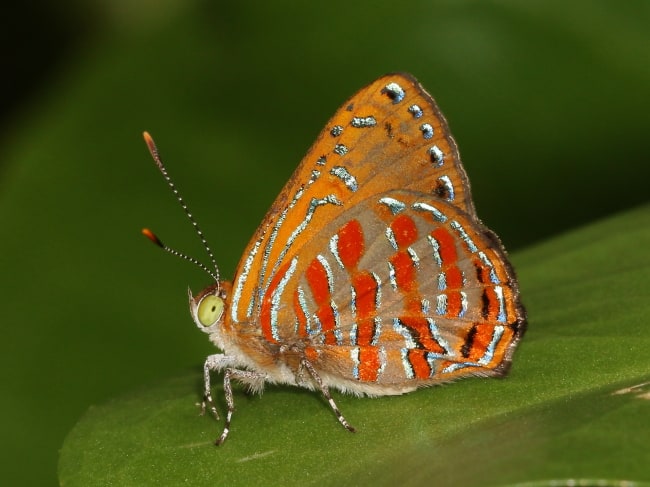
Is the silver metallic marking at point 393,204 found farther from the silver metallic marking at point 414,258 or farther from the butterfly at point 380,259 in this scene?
the silver metallic marking at point 414,258

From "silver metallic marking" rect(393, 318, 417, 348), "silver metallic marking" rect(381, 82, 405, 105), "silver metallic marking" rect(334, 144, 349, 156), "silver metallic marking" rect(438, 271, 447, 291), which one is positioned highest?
"silver metallic marking" rect(381, 82, 405, 105)

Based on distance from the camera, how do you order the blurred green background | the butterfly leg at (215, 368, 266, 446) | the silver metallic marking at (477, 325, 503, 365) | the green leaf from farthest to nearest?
1. the blurred green background
2. the butterfly leg at (215, 368, 266, 446)
3. the silver metallic marking at (477, 325, 503, 365)
4. the green leaf

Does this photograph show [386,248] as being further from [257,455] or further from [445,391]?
[257,455]

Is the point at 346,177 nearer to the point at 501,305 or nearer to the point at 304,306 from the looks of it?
the point at 304,306

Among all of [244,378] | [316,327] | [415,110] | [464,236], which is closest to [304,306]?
[316,327]

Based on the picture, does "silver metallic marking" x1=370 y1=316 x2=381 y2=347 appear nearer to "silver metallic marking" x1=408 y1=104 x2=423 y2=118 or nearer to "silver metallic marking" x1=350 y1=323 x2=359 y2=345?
"silver metallic marking" x1=350 y1=323 x2=359 y2=345

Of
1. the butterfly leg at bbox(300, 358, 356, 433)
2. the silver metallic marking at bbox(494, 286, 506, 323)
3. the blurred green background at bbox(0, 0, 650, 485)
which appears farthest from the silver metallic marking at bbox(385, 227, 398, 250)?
the blurred green background at bbox(0, 0, 650, 485)

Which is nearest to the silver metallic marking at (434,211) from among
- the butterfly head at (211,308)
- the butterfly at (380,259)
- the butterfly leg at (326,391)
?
the butterfly at (380,259)

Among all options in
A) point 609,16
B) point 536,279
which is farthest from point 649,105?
point 536,279
